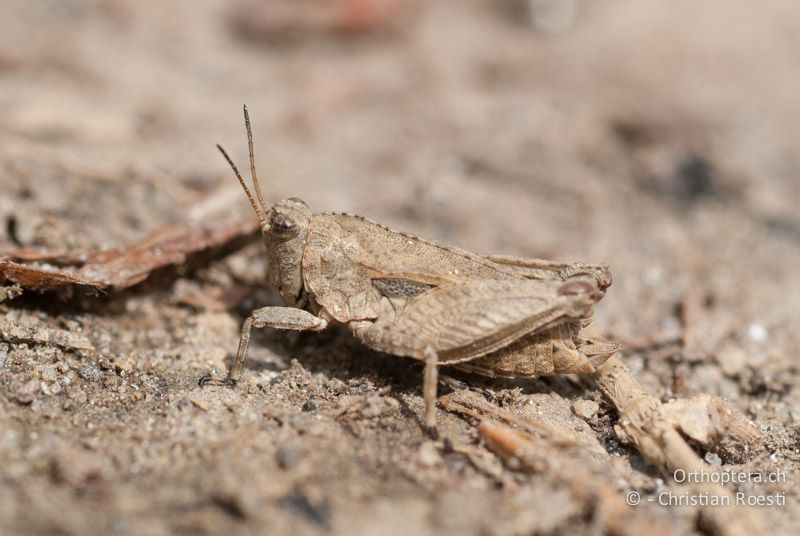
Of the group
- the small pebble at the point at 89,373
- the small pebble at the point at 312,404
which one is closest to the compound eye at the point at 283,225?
the small pebble at the point at 312,404


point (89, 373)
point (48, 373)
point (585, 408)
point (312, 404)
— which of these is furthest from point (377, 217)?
point (48, 373)

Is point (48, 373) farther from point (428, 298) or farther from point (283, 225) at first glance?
point (428, 298)

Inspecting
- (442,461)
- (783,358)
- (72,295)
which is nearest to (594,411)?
(442,461)

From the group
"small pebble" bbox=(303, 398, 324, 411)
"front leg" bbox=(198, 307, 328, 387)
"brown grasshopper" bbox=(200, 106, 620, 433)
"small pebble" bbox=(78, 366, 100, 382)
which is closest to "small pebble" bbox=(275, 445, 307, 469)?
"small pebble" bbox=(303, 398, 324, 411)

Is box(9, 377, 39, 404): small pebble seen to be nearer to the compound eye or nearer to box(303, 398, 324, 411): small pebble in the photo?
box(303, 398, 324, 411): small pebble

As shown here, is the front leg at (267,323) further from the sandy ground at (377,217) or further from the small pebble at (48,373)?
the small pebble at (48,373)
